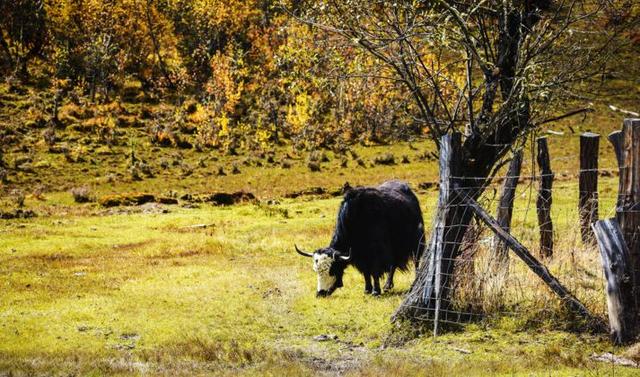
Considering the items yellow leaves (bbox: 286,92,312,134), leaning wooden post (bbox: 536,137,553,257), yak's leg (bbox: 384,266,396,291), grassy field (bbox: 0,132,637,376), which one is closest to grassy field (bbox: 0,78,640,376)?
grassy field (bbox: 0,132,637,376)

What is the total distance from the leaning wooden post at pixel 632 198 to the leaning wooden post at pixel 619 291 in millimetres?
113

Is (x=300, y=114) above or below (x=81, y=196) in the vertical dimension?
above

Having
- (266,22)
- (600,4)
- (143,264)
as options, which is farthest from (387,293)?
(266,22)

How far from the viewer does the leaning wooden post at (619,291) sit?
1075 cm

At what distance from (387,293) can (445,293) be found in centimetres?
377

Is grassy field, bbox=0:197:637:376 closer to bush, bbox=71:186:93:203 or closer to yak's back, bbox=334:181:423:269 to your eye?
yak's back, bbox=334:181:423:269

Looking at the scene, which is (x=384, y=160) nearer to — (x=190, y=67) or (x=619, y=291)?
(x=190, y=67)

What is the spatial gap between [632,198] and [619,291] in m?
1.36

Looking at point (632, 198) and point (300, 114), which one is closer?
point (632, 198)

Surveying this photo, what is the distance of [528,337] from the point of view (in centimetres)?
1180

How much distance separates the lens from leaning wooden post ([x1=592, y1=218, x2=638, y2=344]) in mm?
10750

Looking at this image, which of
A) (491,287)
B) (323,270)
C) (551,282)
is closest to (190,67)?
(323,270)

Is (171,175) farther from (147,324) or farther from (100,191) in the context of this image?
(147,324)

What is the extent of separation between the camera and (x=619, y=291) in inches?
423
